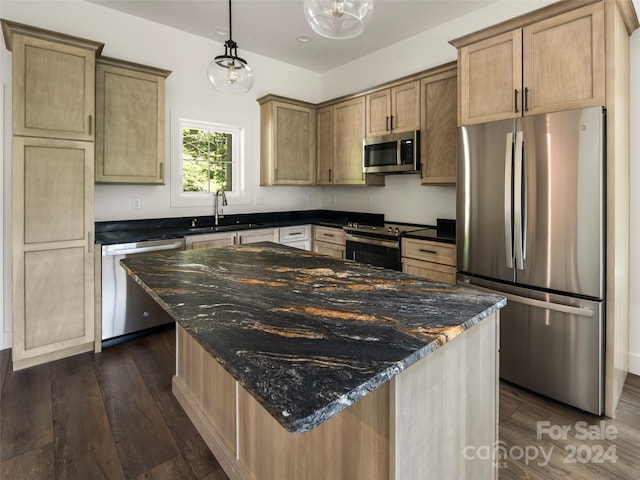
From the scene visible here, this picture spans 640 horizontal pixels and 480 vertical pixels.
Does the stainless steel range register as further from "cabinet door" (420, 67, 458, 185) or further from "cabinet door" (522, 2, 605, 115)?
"cabinet door" (522, 2, 605, 115)

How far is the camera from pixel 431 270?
305 centimetres

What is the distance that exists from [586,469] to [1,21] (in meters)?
4.31

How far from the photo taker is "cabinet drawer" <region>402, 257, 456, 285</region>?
2.93 meters

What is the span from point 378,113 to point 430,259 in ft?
5.55

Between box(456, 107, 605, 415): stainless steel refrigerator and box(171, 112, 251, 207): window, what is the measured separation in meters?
2.69

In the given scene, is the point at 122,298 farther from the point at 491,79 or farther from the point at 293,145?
the point at 491,79

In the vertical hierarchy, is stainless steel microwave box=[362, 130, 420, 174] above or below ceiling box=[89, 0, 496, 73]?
below

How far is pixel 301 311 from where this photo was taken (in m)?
1.22

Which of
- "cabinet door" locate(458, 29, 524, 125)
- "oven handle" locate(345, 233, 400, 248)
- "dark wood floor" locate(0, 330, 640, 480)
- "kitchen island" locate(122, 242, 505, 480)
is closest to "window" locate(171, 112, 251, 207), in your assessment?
"oven handle" locate(345, 233, 400, 248)

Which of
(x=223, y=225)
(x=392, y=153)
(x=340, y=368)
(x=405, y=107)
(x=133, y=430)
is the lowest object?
(x=133, y=430)

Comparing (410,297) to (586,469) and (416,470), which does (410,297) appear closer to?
(416,470)

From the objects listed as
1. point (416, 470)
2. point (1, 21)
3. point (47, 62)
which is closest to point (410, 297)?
point (416, 470)

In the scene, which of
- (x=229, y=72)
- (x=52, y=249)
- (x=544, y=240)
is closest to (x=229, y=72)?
(x=229, y=72)

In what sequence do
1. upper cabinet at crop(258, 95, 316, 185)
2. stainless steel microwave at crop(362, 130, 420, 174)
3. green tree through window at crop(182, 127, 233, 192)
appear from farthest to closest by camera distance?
upper cabinet at crop(258, 95, 316, 185) < green tree through window at crop(182, 127, 233, 192) < stainless steel microwave at crop(362, 130, 420, 174)
